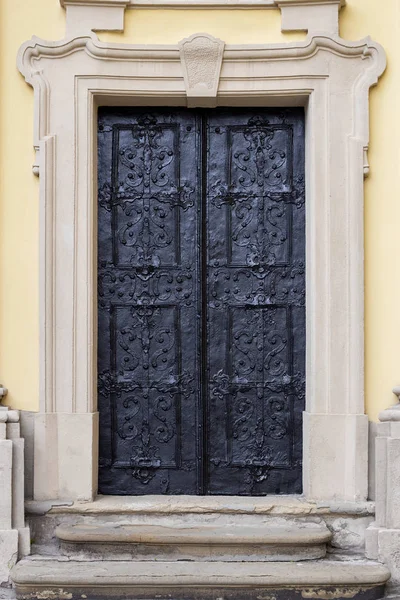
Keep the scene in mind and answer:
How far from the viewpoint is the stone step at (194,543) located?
5453 millimetres

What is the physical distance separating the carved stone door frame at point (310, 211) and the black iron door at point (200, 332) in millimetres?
192

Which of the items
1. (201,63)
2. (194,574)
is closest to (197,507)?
(194,574)

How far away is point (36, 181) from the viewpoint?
19.4ft

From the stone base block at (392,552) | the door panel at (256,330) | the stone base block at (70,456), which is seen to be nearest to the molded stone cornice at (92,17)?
the door panel at (256,330)

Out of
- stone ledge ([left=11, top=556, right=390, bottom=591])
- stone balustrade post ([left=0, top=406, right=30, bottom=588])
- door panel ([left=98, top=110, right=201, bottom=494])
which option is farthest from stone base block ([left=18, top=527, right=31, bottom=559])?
door panel ([left=98, top=110, right=201, bottom=494])

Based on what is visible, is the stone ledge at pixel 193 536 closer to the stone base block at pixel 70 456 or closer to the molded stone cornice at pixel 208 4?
the stone base block at pixel 70 456

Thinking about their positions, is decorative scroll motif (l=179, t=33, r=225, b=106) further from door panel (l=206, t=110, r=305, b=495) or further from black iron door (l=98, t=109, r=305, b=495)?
door panel (l=206, t=110, r=305, b=495)

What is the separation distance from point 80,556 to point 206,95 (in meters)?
3.10

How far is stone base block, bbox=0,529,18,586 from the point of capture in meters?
5.40

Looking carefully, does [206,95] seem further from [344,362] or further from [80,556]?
[80,556]

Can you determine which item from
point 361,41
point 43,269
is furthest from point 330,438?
point 361,41

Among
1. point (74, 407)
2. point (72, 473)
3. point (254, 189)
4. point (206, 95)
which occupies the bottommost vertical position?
point (72, 473)

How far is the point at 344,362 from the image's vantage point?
5.82 meters

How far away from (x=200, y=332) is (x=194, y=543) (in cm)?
142
